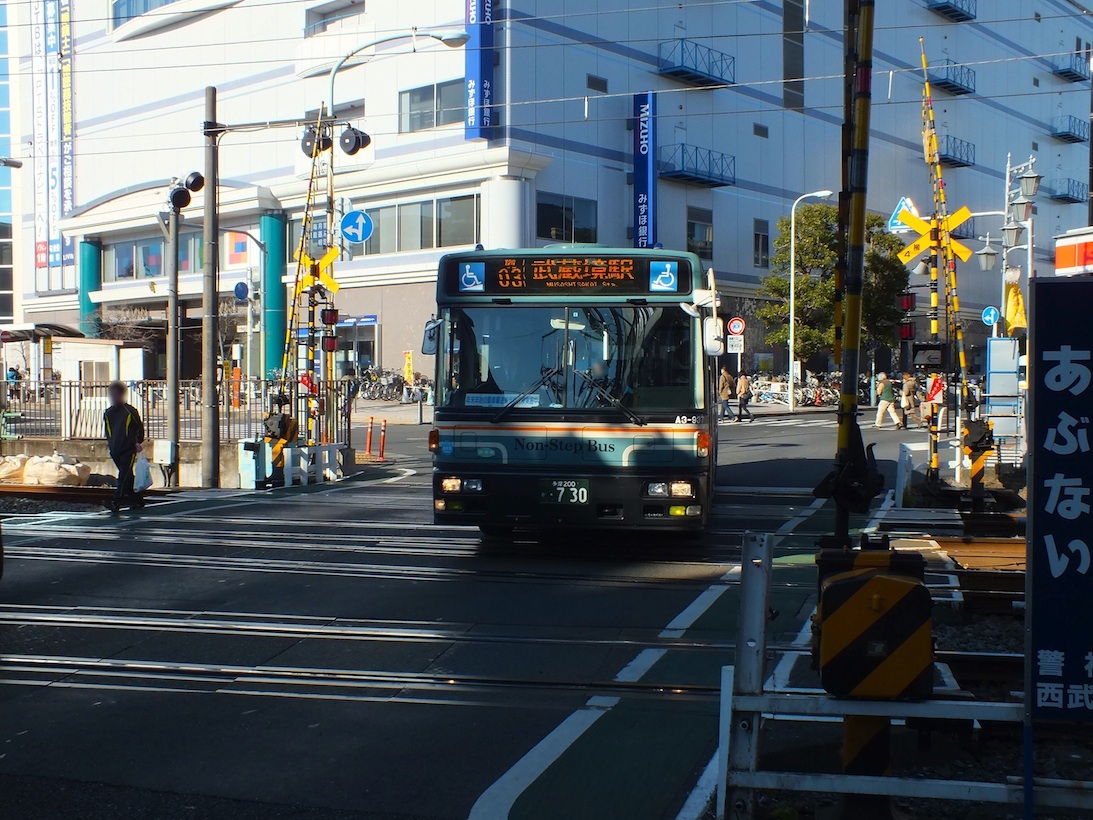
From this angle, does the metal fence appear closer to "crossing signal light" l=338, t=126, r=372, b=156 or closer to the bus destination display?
"crossing signal light" l=338, t=126, r=372, b=156

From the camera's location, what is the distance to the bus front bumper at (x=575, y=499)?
1003 cm

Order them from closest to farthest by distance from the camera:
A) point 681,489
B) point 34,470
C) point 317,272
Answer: point 681,489, point 34,470, point 317,272

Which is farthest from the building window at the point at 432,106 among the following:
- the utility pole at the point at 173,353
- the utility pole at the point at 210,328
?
the utility pole at the point at 173,353

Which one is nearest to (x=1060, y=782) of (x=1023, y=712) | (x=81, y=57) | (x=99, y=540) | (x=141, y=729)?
(x=1023, y=712)

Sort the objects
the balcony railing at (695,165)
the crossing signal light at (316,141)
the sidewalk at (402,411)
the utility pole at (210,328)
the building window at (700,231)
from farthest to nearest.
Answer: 1. the building window at (700,231)
2. the balcony railing at (695,165)
3. the sidewalk at (402,411)
4. the crossing signal light at (316,141)
5. the utility pole at (210,328)

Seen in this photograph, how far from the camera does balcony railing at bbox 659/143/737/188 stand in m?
44.8

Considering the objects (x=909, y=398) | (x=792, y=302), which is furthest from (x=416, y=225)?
(x=909, y=398)

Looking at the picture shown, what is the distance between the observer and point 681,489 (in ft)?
32.9

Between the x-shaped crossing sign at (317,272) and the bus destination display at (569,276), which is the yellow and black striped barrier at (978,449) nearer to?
the bus destination display at (569,276)

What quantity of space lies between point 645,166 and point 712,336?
33886mm

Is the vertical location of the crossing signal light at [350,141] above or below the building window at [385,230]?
below

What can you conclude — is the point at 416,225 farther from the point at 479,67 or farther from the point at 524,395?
the point at 524,395

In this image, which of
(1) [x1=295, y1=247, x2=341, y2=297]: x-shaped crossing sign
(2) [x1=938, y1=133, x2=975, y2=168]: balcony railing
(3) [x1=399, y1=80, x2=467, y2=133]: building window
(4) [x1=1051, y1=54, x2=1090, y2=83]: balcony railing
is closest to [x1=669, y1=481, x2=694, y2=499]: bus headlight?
(1) [x1=295, y1=247, x2=341, y2=297]: x-shaped crossing sign

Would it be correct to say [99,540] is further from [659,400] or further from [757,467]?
[757,467]
